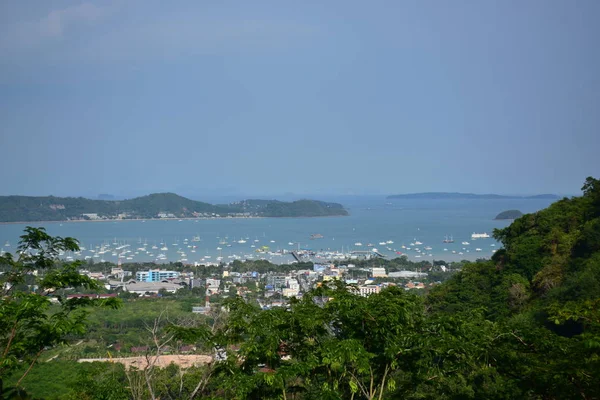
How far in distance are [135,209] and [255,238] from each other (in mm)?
22732

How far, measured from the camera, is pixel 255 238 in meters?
39.8

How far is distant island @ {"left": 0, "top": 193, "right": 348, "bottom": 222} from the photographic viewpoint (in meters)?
47.7

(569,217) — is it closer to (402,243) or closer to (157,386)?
(157,386)

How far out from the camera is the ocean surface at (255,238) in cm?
3088

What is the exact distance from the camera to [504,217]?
5138 centimetres

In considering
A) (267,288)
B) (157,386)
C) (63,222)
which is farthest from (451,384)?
(63,222)

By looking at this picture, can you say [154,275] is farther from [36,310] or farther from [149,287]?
[36,310]

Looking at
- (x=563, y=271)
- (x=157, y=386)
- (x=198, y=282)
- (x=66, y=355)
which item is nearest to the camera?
(x=157, y=386)

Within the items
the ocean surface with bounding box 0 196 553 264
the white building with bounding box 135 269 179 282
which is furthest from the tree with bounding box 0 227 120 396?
the ocean surface with bounding box 0 196 553 264

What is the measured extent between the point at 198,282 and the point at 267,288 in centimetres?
311

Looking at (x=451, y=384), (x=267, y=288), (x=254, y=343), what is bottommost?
(x=267, y=288)

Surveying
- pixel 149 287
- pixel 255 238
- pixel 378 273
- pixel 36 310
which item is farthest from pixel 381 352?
pixel 255 238

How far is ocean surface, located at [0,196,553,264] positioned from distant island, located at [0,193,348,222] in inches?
81.7

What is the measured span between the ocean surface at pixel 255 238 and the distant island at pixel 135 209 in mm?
2074
